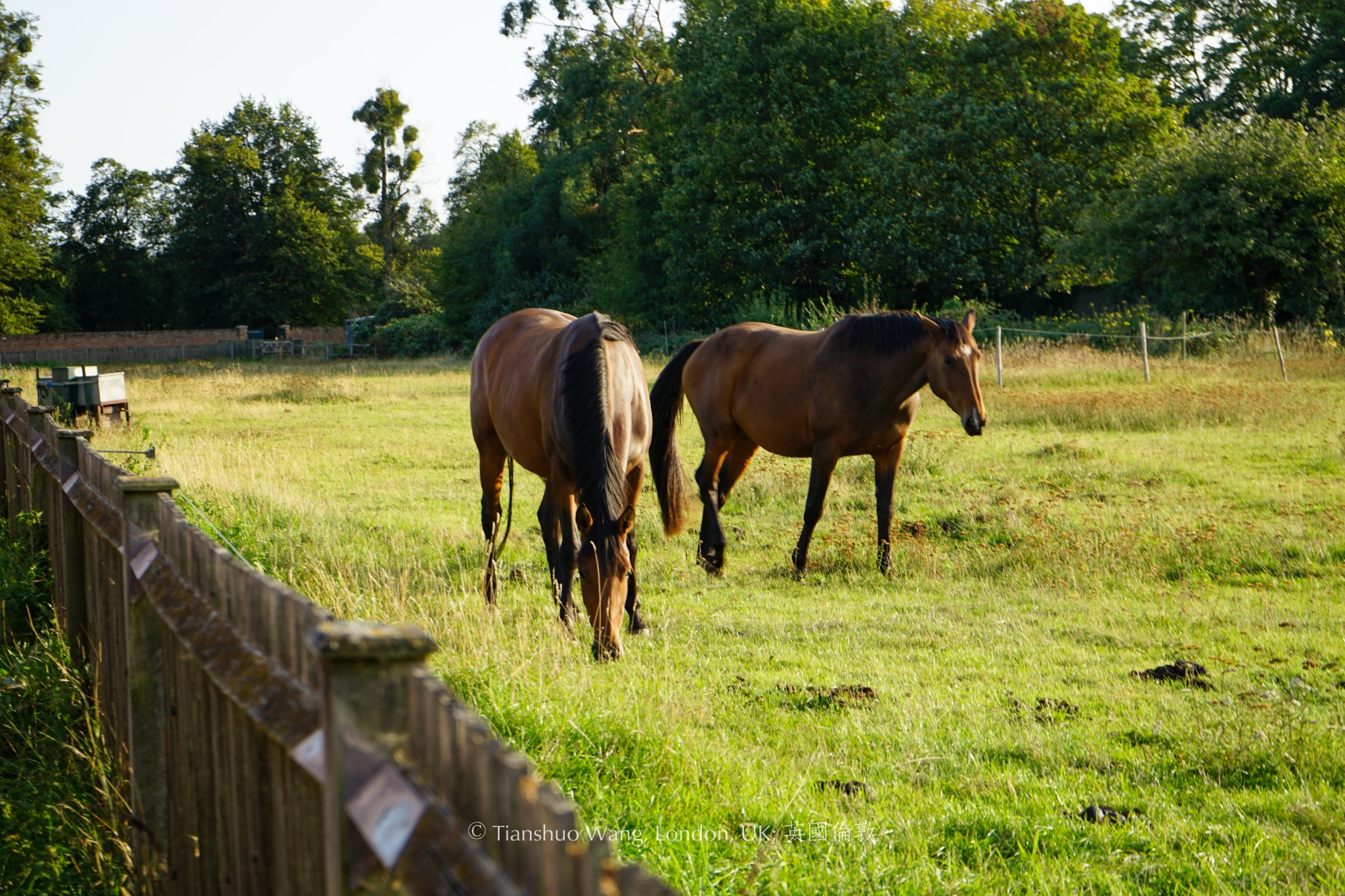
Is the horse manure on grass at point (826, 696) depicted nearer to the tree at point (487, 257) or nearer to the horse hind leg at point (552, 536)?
the horse hind leg at point (552, 536)

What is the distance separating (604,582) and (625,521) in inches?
24.2

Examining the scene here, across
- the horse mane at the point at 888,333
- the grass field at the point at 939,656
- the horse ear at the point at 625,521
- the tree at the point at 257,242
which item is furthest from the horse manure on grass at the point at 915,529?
the tree at the point at 257,242

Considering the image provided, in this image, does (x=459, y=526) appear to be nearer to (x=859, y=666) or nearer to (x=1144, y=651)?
(x=859, y=666)

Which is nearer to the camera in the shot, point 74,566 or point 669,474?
point 74,566

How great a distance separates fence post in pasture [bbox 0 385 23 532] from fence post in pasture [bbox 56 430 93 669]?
2217 millimetres

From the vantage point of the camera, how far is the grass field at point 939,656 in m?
3.39

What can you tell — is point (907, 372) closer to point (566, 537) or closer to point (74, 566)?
point (566, 537)

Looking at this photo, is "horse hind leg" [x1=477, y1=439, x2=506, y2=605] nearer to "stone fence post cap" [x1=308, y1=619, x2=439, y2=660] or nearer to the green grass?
the green grass

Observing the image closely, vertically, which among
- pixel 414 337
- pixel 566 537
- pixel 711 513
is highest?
pixel 414 337

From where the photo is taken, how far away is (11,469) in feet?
21.5

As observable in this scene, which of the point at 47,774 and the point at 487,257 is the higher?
the point at 487,257

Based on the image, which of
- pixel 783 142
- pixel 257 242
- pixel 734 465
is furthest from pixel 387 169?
pixel 734 465

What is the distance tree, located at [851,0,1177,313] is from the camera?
30656 millimetres

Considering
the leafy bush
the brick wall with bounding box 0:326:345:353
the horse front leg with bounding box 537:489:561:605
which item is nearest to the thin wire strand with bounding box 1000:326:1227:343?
the horse front leg with bounding box 537:489:561:605
